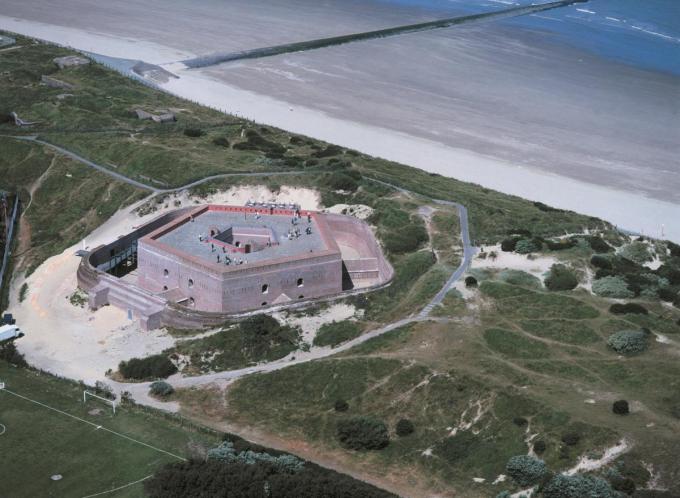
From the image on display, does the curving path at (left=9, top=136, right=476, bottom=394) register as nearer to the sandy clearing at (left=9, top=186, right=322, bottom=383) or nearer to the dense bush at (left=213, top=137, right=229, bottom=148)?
the sandy clearing at (left=9, top=186, right=322, bottom=383)

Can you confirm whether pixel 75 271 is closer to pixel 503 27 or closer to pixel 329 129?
pixel 329 129

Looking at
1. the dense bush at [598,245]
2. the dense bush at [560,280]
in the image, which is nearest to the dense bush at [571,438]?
the dense bush at [560,280]

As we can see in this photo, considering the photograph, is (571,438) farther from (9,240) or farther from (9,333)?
(9,240)

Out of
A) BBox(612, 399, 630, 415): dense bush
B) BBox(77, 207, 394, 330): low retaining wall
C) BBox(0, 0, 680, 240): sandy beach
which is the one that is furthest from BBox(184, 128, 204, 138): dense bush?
BBox(612, 399, 630, 415): dense bush

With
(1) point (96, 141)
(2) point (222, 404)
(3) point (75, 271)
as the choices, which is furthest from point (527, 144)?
(2) point (222, 404)

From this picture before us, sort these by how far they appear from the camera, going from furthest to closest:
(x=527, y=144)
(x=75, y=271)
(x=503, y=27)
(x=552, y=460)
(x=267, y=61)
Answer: (x=503, y=27) < (x=267, y=61) < (x=527, y=144) < (x=75, y=271) < (x=552, y=460)

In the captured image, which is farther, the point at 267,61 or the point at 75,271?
the point at 267,61
